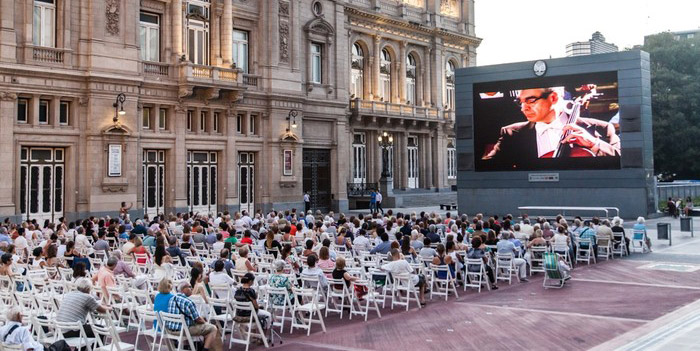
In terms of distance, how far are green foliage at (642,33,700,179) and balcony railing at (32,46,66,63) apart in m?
50.7

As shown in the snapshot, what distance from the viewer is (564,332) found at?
1227cm

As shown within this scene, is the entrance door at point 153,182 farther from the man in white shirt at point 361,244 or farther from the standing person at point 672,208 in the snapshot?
the standing person at point 672,208

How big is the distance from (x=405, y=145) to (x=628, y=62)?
2322 centimetres

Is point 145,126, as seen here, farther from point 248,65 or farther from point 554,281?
point 554,281

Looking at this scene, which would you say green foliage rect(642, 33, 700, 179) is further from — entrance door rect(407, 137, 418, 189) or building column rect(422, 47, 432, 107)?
entrance door rect(407, 137, 418, 189)

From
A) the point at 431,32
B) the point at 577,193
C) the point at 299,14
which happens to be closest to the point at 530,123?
the point at 577,193

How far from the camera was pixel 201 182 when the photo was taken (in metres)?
38.3

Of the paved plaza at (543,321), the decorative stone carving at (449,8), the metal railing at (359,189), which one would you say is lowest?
the paved plaza at (543,321)

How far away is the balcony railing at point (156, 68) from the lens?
116 feet

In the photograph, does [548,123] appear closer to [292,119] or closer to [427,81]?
[292,119]

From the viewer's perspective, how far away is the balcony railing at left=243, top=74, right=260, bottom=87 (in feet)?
131

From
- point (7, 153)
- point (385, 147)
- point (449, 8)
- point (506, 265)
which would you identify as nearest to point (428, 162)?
point (385, 147)

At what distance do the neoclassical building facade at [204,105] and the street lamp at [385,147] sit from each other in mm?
546

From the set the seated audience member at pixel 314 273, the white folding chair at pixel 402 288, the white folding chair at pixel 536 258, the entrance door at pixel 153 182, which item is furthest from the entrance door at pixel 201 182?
the seated audience member at pixel 314 273
